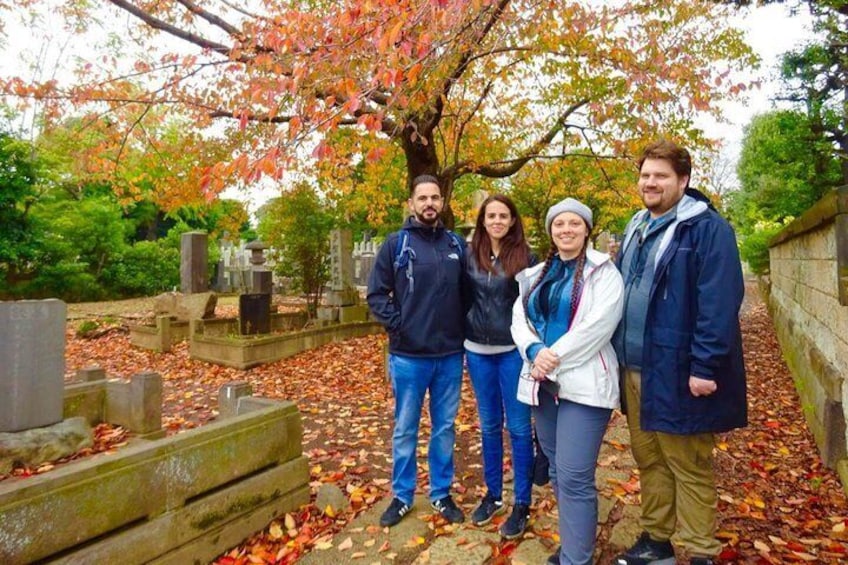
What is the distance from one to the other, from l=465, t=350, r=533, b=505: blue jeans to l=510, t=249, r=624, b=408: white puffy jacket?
18.2 inches

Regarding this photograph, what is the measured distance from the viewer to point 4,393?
12.9 ft

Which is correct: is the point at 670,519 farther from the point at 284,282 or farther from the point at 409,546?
the point at 284,282

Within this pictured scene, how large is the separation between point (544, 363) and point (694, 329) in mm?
699

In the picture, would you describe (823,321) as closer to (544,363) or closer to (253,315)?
(544,363)

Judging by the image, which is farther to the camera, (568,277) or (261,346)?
(261,346)

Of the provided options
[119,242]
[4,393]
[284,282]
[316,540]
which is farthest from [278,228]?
[119,242]

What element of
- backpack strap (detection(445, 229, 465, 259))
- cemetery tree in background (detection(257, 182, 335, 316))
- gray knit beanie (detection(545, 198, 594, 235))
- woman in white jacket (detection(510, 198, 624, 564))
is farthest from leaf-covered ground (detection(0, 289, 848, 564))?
cemetery tree in background (detection(257, 182, 335, 316))

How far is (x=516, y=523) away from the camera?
3.04 meters

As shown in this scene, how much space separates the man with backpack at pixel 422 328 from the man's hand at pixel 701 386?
1370 millimetres

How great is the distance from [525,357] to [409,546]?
4.53ft

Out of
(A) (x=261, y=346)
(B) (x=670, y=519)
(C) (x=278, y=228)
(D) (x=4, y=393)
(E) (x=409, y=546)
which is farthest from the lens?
(C) (x=278, y=228)

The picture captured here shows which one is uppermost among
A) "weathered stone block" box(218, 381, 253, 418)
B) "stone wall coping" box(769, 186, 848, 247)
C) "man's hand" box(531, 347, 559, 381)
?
"stone wall coping" box(769, 186, 848, 247)

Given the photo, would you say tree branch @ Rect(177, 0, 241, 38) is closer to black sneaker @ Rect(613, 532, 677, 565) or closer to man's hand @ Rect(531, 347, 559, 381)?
man's hand @ Rect(531, 347, 559, 381)

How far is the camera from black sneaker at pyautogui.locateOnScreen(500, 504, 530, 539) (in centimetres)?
302
